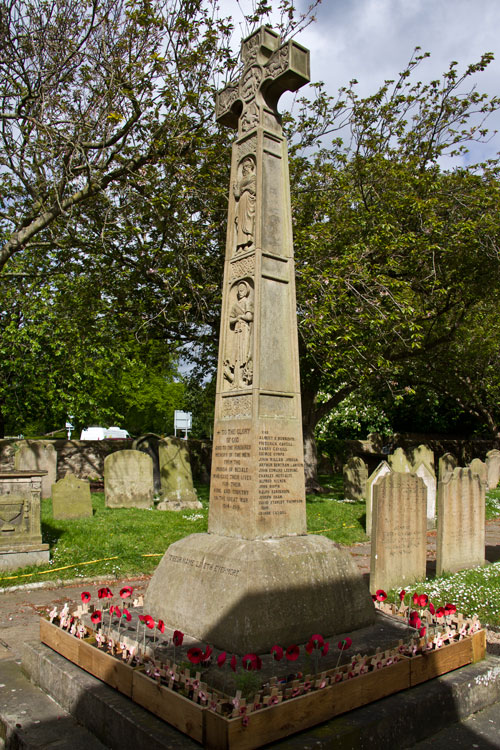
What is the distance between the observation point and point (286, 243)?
556 centimetres

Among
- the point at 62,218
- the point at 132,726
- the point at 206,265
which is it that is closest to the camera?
the point at 132,726

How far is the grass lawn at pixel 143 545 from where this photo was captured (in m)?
7.02

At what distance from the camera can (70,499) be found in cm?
1259

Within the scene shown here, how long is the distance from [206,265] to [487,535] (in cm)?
891

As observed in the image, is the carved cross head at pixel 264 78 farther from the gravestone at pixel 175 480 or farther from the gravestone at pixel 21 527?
the gravestone at pixel 175 480

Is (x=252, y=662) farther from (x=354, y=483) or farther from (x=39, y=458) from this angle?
(x=39, y=458)

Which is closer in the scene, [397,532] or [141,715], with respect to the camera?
[141,715]

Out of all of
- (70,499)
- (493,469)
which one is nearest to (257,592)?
(70,499)

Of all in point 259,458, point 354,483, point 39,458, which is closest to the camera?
point 259,458

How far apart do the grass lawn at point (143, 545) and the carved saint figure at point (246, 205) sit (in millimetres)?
4368

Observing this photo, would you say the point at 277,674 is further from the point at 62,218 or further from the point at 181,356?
the point at 181,356

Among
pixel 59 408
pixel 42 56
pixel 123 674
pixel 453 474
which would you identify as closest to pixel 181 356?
pixel 59 408

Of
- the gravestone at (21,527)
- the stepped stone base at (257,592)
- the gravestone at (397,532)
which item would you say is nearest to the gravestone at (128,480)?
the gravestone at (21,527)

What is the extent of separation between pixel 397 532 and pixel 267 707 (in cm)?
485
